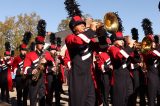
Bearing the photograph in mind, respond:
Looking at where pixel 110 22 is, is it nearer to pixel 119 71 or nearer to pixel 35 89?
pixel 119 71

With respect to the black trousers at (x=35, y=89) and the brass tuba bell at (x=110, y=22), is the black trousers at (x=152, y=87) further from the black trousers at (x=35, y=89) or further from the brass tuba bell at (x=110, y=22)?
the black trousers at (x=35, y=89)

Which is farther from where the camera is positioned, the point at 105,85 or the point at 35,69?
the point at 105,85

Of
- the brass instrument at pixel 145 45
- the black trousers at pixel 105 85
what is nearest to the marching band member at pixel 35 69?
the black trousers at pixel 105 85

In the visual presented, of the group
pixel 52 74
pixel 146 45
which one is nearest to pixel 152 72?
pixel 146 45

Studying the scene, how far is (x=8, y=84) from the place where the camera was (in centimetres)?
1667

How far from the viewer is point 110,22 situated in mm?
7930

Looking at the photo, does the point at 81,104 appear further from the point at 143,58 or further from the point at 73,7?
the point at 143,58

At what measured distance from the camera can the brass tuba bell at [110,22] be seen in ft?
25.7

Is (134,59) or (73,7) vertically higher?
(73,7)

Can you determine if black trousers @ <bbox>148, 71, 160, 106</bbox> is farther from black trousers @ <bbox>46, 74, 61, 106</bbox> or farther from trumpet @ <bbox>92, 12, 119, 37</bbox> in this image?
black trousers @ <bbox>46, 74, 61, 106</bbox>

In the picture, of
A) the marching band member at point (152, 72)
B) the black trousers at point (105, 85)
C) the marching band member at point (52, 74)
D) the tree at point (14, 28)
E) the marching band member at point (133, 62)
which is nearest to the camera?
the marching band member at point (133, 62)

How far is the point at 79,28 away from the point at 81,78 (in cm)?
88

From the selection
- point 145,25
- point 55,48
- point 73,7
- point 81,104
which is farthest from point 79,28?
point 55,48

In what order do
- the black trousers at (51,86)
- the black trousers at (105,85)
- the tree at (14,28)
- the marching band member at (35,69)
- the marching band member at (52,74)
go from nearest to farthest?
the marching band member at (35,69)
the black trousers at (105,85)
the marching band member at (52,74)
the black trousers at (51,86)
the tree at (14,28)
